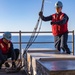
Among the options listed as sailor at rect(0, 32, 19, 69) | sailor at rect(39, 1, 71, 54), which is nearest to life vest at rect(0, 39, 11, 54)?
sailor at rect(0, 32, 19, 69)

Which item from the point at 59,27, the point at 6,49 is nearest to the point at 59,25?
the point at 59,27

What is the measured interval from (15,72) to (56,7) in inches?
68.7

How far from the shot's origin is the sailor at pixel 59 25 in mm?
6916

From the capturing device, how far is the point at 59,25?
699cm

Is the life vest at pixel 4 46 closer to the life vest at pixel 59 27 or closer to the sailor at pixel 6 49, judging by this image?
the sailor at pixel 6 49

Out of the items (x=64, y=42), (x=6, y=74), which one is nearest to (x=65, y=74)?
(x=6, y=74)

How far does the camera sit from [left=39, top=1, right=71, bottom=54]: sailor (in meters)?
6.92

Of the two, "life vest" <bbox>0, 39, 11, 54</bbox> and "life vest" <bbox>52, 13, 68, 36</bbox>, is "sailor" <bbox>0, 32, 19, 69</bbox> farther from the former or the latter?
"life vest" <bbox>52, 13, 68, 36</bbox>

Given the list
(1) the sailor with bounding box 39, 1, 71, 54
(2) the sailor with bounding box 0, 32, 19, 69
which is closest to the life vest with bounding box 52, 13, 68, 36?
(1) the sailor with bounding box 39, 1, 71, 54

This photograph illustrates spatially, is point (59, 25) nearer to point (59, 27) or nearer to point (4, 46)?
point (59, 27)

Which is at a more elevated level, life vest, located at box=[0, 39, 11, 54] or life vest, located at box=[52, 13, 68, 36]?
life vest, located at box=[52, 13, 68, 36]

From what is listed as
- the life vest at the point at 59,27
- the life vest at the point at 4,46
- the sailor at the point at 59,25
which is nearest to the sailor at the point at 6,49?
the life vest at the point at 4,46

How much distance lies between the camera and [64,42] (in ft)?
23.1

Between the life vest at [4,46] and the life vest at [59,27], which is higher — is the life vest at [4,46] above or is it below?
below
